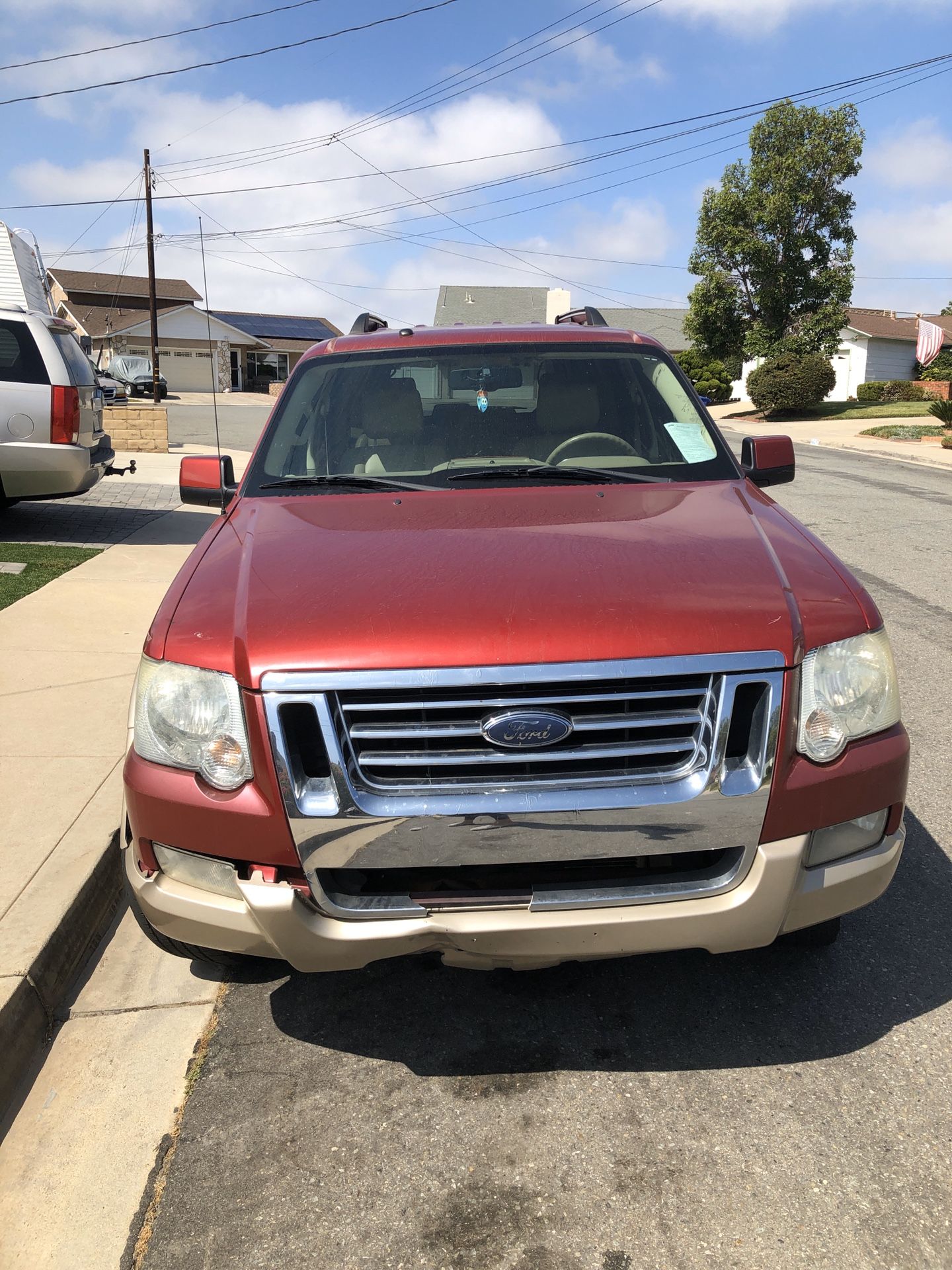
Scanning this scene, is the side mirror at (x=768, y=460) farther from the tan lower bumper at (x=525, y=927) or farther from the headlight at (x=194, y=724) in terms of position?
the headlight at (x=194, y=724)

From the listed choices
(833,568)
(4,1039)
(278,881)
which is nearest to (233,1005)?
(4,1039)

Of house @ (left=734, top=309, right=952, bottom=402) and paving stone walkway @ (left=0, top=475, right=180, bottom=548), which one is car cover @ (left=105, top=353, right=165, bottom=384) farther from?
paving stone walkway @ (left=0, top=475, right=180, bottom=548)

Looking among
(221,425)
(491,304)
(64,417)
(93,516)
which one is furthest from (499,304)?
(64,417)

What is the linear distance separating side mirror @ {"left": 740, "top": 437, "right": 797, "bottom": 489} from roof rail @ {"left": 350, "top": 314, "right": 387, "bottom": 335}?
1893 millimetres

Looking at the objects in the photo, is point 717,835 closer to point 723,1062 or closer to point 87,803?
point 723,1062

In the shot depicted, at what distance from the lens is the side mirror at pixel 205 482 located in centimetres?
415

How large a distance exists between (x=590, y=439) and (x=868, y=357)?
5172cm

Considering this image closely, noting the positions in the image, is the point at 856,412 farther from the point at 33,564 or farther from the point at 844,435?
the point at 33,564

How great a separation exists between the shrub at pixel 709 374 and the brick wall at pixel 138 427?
2714 centimetres

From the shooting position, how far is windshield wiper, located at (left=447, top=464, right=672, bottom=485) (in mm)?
3744

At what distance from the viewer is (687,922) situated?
2469 millimetres

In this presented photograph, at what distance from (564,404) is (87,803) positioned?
8.18 ft

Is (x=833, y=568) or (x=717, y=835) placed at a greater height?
(x=833, y=568)

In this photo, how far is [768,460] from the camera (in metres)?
4.21
